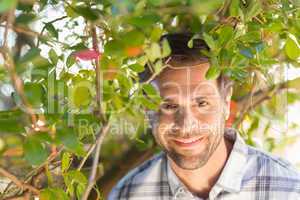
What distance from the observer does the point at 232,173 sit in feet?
4.46

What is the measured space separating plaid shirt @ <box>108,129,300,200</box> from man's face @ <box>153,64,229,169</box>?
59mm

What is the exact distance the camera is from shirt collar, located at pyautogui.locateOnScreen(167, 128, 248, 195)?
1.34 m

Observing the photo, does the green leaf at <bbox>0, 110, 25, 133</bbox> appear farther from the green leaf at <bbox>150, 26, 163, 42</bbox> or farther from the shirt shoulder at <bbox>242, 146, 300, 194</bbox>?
the shirt shoulder at <bbox>242, 146, 300, 194</bbox>

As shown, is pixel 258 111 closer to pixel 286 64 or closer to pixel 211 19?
pixel 286 64

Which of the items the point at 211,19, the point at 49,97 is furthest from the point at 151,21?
the point at 211,19

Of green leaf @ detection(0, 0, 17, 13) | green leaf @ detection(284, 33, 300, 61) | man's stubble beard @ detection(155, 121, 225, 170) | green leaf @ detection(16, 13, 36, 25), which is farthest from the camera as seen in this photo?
man's stubble beard @ detection(155, 121, 225, 170)

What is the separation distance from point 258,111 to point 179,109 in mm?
628

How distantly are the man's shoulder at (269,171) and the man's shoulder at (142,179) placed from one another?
0.70 ft

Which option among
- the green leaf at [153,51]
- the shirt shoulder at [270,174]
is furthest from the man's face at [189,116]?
the green leaf at [153,51]

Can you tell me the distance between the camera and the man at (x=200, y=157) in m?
1.29

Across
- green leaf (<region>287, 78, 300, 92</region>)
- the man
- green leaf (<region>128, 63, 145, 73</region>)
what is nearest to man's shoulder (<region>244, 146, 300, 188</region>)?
the man

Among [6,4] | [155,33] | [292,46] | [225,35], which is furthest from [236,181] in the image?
[6,4]

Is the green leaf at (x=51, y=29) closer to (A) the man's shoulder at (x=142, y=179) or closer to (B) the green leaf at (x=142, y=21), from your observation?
(B) the green leaf at (x=142, y=21)

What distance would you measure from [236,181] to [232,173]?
0.02 meters
